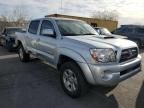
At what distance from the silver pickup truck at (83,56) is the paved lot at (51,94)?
1.08 feet

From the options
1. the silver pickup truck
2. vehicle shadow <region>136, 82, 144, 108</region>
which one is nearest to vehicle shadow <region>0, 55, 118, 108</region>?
the silver pickup truck

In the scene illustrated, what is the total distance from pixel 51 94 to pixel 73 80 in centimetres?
71

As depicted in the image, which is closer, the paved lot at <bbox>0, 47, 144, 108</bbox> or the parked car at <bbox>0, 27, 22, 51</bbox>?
the paved lot at <bbox>0, 47, 144, 108</bbox>

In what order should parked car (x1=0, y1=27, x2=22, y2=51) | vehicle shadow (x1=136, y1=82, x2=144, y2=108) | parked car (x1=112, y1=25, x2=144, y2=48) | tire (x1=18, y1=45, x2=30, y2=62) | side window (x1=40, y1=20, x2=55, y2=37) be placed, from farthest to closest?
parked car (x1=112, y1=25, x2=144, y2=48), parked car (x1=0, y1=27, x2=22, y2=51), tire (x1=18, y1=45, x2=30, y2=62), side window (x1=40, y1=20, x2=55, y2=37), vehicle shadow (x1=136, y1=82, x2=144, y2=108)

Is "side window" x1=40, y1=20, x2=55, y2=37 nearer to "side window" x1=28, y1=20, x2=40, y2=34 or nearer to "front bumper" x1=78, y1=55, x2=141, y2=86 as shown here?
"side window" x1=28, y1=20, x2=40, y2=34

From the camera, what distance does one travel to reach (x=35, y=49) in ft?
21.1

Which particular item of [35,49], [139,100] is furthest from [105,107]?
[35,49]

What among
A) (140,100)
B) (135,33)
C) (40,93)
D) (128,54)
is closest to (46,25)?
(40,93)

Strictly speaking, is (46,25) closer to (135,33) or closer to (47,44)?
(47,44)

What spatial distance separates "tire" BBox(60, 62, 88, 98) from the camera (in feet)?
14.0

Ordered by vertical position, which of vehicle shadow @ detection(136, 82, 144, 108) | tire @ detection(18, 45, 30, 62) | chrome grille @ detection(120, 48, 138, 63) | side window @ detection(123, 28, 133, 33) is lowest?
vehicle shadow @ detection(136, 82, 144, 108)

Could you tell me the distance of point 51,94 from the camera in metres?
4.77

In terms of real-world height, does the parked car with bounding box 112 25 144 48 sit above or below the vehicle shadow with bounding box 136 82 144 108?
above

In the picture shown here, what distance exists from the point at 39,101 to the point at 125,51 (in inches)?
88.6
